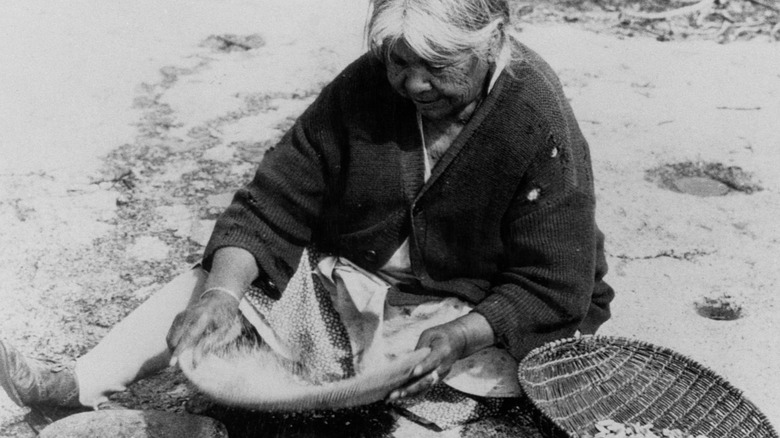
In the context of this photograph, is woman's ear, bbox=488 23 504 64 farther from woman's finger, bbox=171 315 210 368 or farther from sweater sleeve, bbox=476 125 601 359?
woman's finger, bbox=171 315 210 368

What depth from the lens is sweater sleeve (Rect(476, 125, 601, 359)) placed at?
2.19 m

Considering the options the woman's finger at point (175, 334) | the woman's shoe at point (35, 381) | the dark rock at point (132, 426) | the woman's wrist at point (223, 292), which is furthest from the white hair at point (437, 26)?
the woman's shoe at point (35, 381)

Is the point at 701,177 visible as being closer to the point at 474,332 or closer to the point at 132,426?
the point at 474,332


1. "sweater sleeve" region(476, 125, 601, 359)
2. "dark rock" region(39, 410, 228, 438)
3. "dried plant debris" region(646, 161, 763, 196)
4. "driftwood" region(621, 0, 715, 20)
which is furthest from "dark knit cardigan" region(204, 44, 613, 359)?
"driftwood" region(621, 0, 715, 20)

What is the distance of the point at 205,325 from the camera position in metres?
2.11

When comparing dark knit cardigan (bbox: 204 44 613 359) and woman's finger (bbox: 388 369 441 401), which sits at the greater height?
dark knit cardigan (bbox: 204 44 613 359)

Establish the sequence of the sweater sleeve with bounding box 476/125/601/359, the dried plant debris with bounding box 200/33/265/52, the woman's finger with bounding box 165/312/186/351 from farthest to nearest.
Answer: the dried plant debris with bounding box 200/33/265/52 → the sweater sleeve with bounding box 476/125/601/359 → the woman's finger with bounding box 165/312/186/351

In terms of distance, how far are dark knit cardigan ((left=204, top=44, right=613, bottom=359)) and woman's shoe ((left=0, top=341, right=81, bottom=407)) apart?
537 millimetres

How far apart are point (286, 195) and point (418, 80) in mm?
589

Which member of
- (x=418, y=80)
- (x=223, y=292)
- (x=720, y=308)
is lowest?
(x=720, y=308)

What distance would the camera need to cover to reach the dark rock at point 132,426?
206 cm

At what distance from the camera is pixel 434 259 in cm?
235

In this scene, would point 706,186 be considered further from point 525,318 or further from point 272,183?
point 272,183

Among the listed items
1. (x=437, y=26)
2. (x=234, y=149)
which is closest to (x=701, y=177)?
(x=234, y=149)
